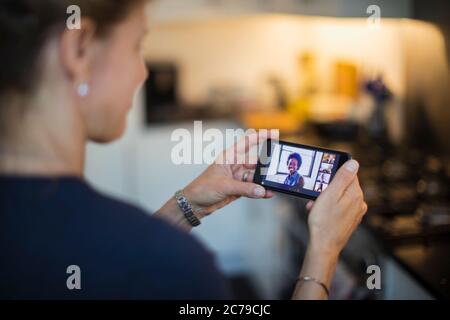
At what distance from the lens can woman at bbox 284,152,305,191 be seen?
795 mm

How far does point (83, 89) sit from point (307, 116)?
1.71 m

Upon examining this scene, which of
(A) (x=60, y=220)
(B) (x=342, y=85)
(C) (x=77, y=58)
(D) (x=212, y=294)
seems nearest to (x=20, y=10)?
(C) (x=77, y=58)

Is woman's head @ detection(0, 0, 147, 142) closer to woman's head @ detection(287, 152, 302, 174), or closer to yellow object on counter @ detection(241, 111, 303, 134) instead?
woman's head @ detection(287, 152, 302, 174)

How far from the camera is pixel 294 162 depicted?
0.81m

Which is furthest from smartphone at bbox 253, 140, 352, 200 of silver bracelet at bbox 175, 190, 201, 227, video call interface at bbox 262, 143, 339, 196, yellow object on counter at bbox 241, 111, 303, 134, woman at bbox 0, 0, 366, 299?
yellow object on counter at bbox 241, 111, 303, 134

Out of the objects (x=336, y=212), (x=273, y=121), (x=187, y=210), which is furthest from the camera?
(x=273, y=121)

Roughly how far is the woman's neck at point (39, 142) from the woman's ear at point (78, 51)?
0.14 feet

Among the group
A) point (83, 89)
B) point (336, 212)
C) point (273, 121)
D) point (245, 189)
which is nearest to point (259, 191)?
point (245, 189)

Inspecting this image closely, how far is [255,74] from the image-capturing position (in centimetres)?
262

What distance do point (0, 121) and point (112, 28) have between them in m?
0.16

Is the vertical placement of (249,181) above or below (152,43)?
below

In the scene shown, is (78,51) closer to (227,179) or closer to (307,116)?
(227,179)

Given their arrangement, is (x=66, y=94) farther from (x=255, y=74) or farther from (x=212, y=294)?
(x=255, y=74)
